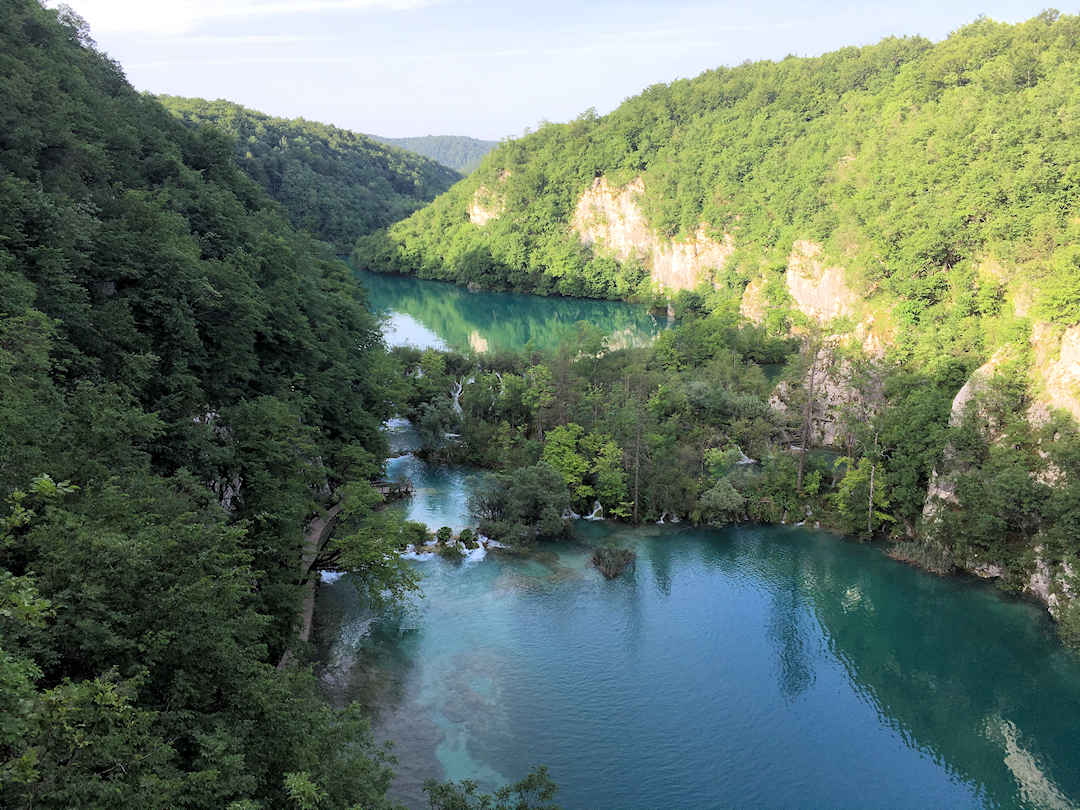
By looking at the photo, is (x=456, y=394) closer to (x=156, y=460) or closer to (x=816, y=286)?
(x=156, y=460)

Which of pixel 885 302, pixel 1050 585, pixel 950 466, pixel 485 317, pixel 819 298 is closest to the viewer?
pixel 1050 585

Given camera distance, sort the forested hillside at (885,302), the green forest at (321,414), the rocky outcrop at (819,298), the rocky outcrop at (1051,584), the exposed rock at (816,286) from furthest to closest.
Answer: the exposed rock at (816,286) < the rocky outcrop at (819,298) < the forested hillside at (885,302) < the rocky outcrop at (1051,584) < the green forest at (321,414)

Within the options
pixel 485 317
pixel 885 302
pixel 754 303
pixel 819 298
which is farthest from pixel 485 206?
pixel 885 302

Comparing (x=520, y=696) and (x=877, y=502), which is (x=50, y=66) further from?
(x=877, y=502)

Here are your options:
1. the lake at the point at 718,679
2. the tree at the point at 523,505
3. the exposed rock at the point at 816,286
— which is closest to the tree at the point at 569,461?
the tree at the point at 523,505

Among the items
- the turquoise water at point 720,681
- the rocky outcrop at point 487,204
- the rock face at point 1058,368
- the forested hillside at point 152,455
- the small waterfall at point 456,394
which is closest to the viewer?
the forested hillside at point 152,455

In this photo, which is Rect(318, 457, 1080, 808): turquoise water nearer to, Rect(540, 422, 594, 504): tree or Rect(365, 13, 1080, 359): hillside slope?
Rect(540, 422, 594, 504): tree

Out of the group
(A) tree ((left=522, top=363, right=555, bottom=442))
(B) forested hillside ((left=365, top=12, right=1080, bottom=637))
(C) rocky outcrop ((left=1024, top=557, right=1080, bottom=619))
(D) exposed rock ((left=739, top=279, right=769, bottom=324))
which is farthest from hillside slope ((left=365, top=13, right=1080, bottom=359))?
(A) tree ((left=522, top=363, right=555, bottom=442))

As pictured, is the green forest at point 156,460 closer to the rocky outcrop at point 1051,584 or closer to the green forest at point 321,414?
the green forest at point 321,414
